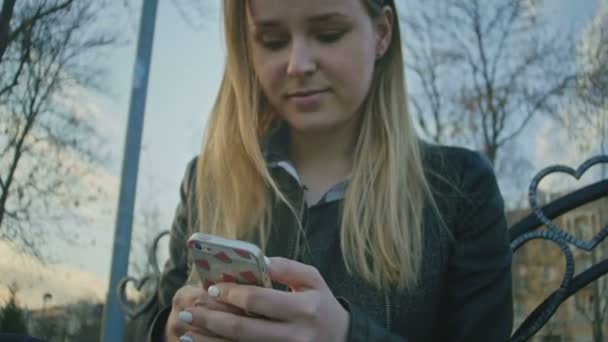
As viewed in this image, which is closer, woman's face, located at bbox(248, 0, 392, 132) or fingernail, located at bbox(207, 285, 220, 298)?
fingernail, located at bbox(207, 285, 220, 298)

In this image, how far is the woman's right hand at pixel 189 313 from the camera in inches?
22.5

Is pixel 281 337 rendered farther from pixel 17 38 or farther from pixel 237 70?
pixel 17 38

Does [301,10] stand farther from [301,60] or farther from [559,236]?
[559,236]

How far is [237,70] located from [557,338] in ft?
2.92

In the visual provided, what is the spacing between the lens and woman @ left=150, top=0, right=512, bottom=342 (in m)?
0.82

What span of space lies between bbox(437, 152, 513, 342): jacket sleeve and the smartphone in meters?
0.40

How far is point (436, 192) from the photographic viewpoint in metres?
0.91

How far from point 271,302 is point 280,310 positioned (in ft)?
0.04

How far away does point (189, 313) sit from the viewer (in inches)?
23.0

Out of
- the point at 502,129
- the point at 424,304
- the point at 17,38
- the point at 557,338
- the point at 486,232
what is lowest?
the point at 557,338

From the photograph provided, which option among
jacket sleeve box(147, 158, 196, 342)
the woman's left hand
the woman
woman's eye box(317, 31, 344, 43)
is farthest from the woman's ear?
the woman's left hand

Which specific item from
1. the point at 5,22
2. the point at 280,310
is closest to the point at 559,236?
the point at 280,310

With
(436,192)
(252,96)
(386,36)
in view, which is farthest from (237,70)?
(436,192)

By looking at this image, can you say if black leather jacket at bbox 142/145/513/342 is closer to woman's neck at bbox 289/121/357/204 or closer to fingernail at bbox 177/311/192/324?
woman's neck at bbox 289/121/357/204
